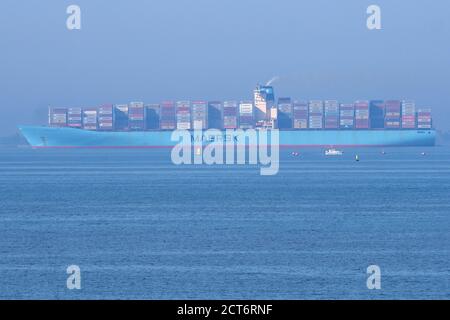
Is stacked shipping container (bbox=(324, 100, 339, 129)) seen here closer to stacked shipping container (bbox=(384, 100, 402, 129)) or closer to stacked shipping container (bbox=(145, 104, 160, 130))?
stacked shipping container (bbox=(384, 100, 402, 129))

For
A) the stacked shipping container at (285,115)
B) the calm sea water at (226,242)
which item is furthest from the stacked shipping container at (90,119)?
the calm sea water at (226,242)

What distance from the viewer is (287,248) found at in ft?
82.6

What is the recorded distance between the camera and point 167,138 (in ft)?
427

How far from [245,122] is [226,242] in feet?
337

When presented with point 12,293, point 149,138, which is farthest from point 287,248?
point 149,138

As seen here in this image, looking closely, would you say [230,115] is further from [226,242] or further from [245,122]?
[226,242]

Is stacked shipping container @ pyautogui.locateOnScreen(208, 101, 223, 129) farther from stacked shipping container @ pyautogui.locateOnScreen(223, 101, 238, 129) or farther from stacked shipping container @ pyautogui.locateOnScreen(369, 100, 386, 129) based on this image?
stacked shipping container @ pyautogui.locateOnScreen(369, 100, 386, 129)

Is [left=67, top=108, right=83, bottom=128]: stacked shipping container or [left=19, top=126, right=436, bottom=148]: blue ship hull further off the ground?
[left=67, top=108, right=83, bottom=128]: stacked shipping container

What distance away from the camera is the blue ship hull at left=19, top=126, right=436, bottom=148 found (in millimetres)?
129000

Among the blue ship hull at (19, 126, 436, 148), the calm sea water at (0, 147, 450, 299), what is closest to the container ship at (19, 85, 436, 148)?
the blue ship hull at (19, 126, 436, 148)

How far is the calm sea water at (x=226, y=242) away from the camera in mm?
18766

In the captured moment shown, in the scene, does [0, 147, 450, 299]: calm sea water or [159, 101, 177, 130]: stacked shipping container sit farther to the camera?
[159, 101, 177, 130]: stacked shipping container

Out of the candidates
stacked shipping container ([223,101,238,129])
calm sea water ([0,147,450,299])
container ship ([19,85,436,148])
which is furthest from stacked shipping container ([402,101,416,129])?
calm sea water ([0,147,450,299])
